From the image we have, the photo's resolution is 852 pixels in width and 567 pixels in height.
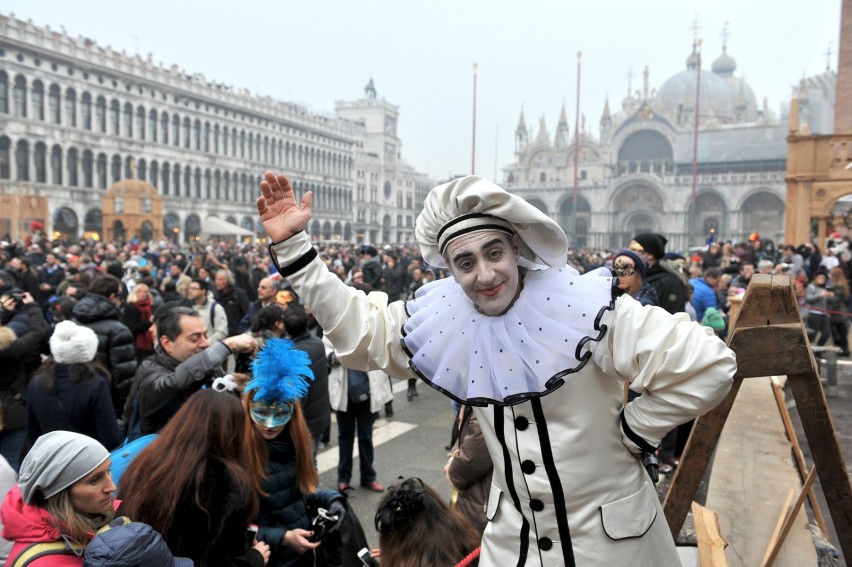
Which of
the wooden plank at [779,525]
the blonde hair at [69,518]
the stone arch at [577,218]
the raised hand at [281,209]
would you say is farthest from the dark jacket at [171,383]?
the stone arch at [577,218]

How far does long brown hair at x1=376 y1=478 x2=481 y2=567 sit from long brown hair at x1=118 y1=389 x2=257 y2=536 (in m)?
0.54

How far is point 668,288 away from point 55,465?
4.69 meters

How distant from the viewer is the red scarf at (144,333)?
6496mm

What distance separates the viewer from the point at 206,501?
7.56 ft

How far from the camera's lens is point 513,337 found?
1.82m

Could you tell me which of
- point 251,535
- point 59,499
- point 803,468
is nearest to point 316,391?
point 251,535

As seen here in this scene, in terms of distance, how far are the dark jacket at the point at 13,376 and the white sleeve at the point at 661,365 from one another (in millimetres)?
4169

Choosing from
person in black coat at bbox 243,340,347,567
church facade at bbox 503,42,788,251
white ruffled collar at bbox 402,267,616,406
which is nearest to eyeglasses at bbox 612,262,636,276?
person in black coat at bbox 243,340,347,567

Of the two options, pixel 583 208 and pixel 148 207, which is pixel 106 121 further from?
pixel 583 208

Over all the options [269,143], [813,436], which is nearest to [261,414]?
[813,436]

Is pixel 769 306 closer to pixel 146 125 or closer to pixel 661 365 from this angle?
pixel 661 365

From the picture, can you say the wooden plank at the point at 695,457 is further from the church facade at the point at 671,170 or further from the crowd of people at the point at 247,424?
the church facade at the point at 671,170

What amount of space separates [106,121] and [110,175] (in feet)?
12.7

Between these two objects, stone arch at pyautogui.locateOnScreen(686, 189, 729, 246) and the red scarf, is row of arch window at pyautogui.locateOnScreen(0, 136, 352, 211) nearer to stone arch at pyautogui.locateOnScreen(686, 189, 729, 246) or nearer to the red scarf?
stone arch at pyautogui.locateOnScreen(686, 189, 729, 246)
